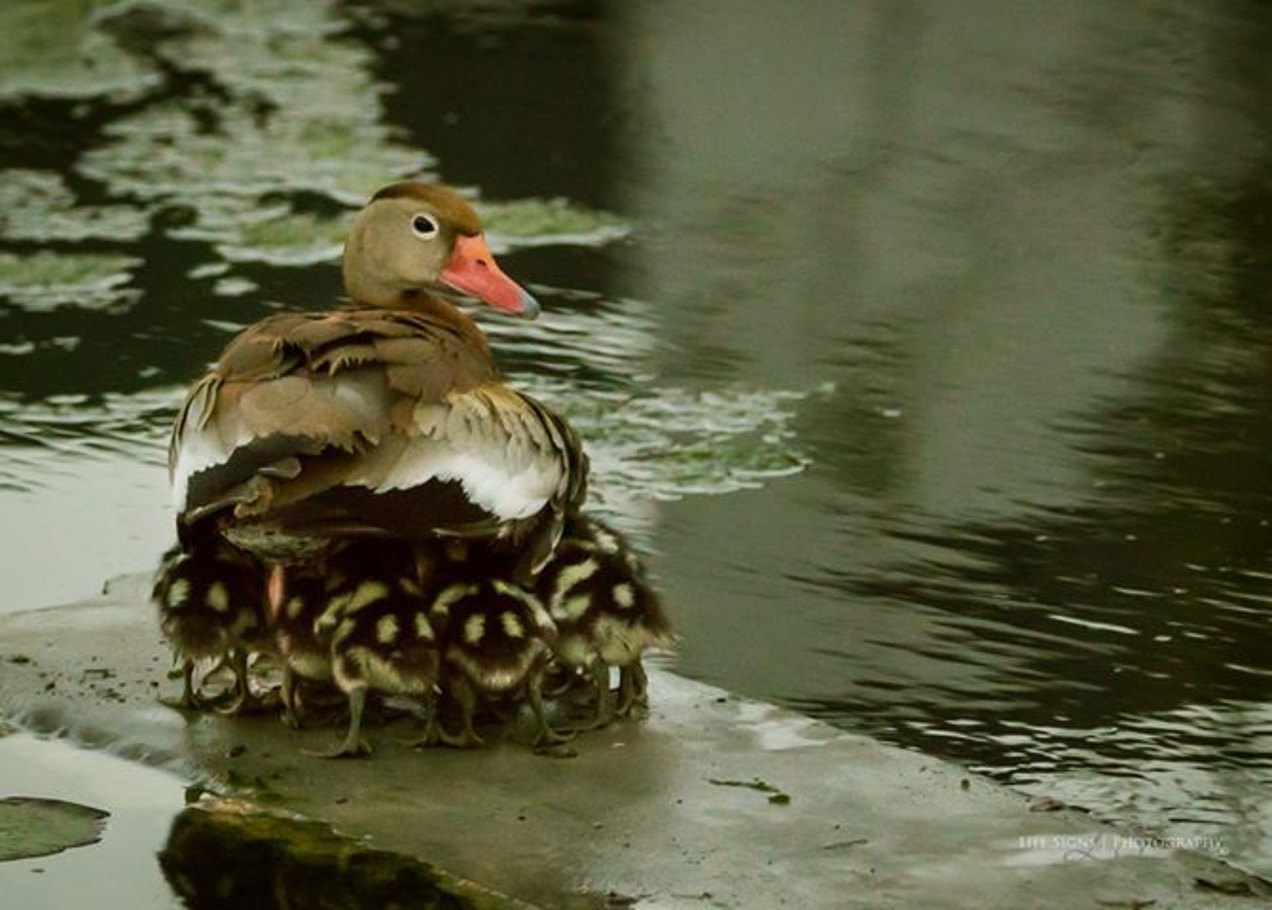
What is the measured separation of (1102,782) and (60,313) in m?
4.68

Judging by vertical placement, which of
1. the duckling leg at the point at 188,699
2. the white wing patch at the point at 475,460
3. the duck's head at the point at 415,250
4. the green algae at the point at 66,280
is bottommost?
the green algae at the point at 66,280

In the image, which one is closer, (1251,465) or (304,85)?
(1251,465)

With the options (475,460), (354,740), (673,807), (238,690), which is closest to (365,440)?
(475,460)

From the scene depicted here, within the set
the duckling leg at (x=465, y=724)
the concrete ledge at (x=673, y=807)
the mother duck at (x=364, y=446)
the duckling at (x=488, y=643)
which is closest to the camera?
the concrete ledge at (x=673, y=807)

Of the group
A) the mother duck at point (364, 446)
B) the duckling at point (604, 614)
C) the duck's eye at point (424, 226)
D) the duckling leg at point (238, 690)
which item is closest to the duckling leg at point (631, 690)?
the duckling at point (604, 614)

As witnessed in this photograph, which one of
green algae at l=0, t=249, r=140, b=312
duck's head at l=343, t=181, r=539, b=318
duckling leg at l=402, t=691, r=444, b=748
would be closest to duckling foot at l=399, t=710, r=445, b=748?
duckling leg at l=402, t=691, r=444, b=748

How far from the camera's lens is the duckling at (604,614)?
599 centimetres

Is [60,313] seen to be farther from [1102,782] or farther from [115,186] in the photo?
[1102,782]

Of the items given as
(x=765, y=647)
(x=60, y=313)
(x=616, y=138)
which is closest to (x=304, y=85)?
(x=616, y=138)

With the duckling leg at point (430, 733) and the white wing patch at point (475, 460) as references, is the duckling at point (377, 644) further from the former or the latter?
the white wing patch at point (475, 460)

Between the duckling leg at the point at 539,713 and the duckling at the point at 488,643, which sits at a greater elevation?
the duckling at the point at 488,643

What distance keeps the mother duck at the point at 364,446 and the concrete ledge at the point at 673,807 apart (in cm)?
42

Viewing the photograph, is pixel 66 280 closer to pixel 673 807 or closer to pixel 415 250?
pixel 415 250

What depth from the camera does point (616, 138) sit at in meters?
12.1
